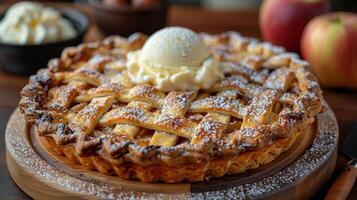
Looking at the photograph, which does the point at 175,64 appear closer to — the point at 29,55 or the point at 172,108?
the point at 172,108

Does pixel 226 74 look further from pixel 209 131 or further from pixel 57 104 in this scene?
pixel 57 104

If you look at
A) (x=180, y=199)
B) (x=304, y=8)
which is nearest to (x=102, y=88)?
(x=180, y=199)

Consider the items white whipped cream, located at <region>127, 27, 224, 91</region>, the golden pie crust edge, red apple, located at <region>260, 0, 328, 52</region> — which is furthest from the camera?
red apple, located at <region>260, 0, 328, 52</region>

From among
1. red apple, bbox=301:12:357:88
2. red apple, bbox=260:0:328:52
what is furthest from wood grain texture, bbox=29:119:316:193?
red apple, bbox=260:0:328:52

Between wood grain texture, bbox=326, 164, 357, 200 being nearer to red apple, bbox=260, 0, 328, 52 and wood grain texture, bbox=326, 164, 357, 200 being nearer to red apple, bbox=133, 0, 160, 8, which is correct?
red apple, bbox=260, 0, 328, 52

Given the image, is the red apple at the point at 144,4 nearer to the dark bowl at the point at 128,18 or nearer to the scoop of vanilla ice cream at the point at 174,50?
the dark bowl at the point at 128,18
